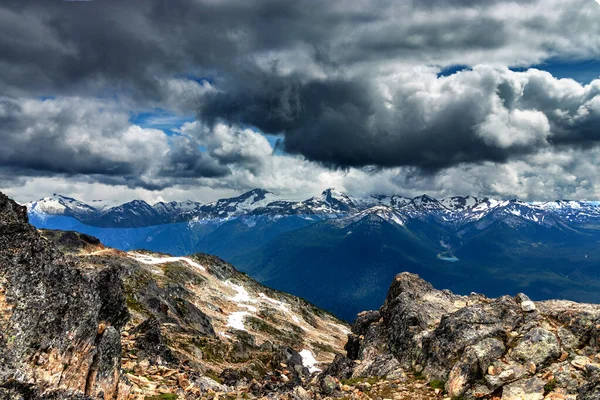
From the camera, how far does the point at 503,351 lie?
96.1 feet

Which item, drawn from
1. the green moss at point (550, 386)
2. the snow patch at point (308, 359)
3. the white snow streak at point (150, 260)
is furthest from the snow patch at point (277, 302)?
the green moss at point (550, 386)

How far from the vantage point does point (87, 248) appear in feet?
504

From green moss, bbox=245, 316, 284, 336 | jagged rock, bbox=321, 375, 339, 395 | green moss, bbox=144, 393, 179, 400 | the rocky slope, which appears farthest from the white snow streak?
green moss, bbox=144, 393, 179, 400

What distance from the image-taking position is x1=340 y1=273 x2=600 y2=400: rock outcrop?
2342cm

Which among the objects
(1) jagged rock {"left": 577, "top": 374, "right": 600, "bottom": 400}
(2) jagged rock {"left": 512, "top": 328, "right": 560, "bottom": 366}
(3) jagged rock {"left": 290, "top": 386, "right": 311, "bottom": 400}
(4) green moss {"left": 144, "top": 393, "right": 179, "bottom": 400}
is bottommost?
(4) green moss {"left": 144, "top": 393, "right": 179, "bottom": 400}

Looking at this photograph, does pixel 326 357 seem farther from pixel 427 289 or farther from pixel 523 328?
pixel 523 328

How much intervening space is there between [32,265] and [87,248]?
150766 millimetres

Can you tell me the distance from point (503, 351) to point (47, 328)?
2969 centimetres

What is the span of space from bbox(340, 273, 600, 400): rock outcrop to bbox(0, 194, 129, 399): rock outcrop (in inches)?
895

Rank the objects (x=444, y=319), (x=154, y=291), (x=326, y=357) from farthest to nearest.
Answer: (x=326, y=357) < (x=154, y=291) < (x=444, y=319)

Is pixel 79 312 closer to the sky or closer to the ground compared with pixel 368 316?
closer to the ground

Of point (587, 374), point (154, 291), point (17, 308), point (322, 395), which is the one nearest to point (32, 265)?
point (17, 308)

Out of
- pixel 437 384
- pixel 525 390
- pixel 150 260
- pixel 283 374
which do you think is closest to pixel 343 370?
pixel 283 374

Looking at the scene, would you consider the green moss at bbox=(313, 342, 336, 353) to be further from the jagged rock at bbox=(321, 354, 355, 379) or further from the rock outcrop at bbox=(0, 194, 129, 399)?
the rock outcrop at bbox=(0, 194, 129, 399)
